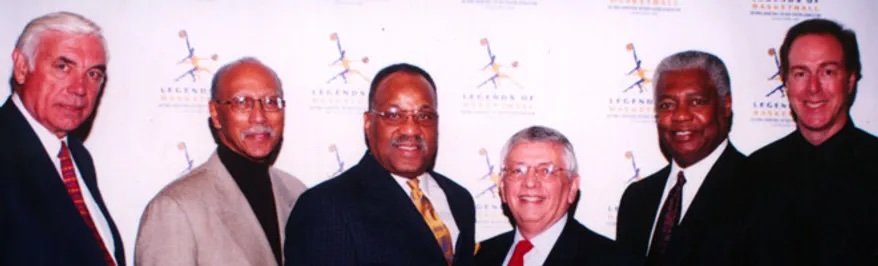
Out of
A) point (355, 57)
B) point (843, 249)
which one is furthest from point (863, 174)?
point (355, 57)

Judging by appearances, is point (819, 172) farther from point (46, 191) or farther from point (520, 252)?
point (46, 191)

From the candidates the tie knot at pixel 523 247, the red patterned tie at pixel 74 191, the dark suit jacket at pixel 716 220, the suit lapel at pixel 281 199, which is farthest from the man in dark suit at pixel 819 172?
the red patterned tie at pixel 74 191

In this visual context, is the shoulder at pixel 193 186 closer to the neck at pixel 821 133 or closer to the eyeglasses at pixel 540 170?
the eyeglasses at pixel 540 170

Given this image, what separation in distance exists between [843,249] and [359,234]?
201cm

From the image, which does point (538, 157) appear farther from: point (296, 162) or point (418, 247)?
point (296, 162)

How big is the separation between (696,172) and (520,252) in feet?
3.17

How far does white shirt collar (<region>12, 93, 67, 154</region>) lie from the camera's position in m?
2.64

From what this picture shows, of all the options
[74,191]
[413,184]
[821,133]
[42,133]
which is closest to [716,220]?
[821,133]

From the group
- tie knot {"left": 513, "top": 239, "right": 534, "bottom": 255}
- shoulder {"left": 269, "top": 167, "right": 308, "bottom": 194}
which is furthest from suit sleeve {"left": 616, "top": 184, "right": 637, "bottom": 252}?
shoulder {"left": 269, "top": 167, "right": 308, "bottom": 194}

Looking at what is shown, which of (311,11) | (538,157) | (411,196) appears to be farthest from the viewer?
(311,11)

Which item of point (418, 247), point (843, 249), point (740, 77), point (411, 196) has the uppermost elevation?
point (740, 77)

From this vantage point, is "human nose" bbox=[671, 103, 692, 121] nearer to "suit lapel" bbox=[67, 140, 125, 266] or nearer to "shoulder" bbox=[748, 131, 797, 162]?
"shoulder" bbox=[748, 131, 797, 162]

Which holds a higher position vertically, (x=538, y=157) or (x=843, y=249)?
(x=538, y=157)

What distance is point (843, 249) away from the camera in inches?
108
